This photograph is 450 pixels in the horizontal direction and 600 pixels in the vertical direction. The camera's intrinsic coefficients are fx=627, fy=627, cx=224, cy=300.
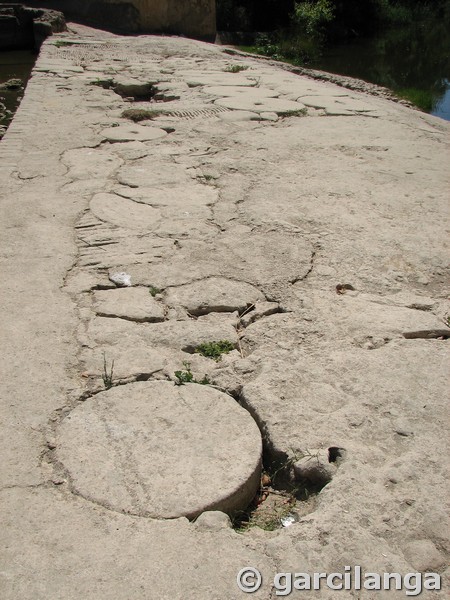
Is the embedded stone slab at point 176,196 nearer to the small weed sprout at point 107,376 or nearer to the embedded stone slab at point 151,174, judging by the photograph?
the embedded stone slab at point 151,174

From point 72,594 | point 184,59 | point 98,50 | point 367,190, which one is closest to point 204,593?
point 72,594

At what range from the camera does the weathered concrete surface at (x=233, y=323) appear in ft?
3.99

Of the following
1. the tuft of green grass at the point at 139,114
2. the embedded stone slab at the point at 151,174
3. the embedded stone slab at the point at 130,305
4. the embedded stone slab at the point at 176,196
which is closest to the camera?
the embedded stone slab at the point at 130,305

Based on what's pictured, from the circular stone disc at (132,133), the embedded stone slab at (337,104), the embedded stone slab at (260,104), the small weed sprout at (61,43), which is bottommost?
the circular stone disc at (132,133)

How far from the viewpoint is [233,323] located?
1.95m

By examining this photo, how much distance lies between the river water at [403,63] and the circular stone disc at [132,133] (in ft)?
12.3

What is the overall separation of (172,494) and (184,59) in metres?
5.81

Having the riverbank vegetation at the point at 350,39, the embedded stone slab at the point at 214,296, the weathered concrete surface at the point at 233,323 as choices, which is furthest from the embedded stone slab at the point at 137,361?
the riverbank vegetation at the point at 350,39

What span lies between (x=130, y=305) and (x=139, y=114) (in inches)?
95.1

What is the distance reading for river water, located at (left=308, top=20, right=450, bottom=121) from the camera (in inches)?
337

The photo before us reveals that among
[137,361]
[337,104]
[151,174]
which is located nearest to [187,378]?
[137,361]

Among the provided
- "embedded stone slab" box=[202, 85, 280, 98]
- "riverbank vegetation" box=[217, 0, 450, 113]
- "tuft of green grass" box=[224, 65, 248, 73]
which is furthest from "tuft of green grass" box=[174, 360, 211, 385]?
"riverbank vegetation" box=[217, 0, 450, 113]

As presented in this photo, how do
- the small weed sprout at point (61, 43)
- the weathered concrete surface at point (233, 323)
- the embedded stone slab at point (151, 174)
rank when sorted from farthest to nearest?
the small weed sprout at point (61, 43) → the embedded stone slab at point (151, 174) → the weathered concrete surface at point (233, 323)

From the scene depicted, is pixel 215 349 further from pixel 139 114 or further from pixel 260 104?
pixel 260 104
